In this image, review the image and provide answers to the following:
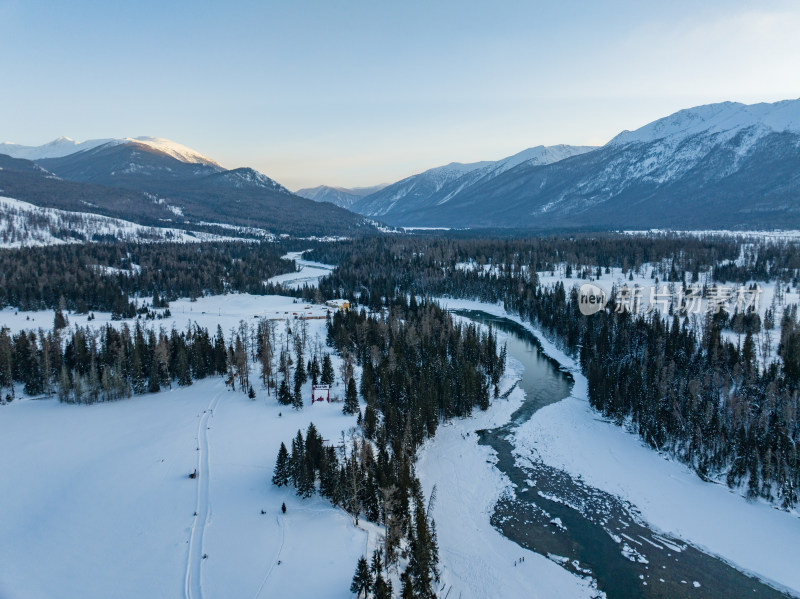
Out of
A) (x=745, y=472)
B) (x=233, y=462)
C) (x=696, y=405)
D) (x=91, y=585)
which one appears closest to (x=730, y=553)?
(x=745, y=472)

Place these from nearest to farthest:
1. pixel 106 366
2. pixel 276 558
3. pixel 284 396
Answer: pixel 276 558 < pixel 284 396 < pixel 106 366

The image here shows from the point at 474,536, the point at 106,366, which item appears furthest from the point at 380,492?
the point at 106,366

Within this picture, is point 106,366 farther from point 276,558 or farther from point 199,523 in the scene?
point 276,558

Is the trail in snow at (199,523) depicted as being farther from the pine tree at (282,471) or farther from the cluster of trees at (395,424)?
the cluster of trees at (395,424)

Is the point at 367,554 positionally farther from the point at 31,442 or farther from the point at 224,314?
the point at 224,314

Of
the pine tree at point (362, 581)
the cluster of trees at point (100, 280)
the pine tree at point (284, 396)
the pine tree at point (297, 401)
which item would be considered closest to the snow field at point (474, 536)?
the pine tree at point (362, 581)
